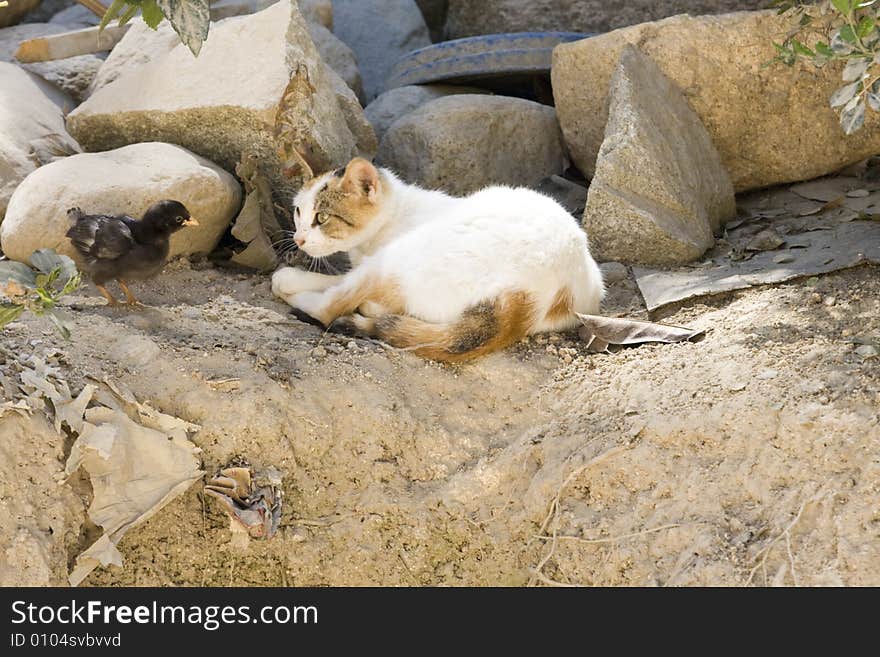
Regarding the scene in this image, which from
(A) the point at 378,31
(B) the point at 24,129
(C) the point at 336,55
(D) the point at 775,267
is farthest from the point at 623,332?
(A) the point at 378,31

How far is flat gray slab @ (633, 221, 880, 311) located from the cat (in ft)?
1.16

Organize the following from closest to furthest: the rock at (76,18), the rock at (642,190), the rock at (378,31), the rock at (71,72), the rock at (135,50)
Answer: the rock at (642,190) → the rock at (135,50) → the rock at (71,72) → the rock at (76,18) → the rock at (378,31)

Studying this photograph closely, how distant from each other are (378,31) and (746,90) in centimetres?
317

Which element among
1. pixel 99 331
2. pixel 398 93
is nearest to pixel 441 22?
pixel 398 93

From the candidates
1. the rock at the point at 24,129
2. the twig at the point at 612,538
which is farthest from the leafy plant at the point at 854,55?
the rock at the point at 24,129

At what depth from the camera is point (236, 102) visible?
4.77 metres

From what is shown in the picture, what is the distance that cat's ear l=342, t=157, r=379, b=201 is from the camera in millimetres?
4434

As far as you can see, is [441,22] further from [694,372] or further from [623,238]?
[694,372]

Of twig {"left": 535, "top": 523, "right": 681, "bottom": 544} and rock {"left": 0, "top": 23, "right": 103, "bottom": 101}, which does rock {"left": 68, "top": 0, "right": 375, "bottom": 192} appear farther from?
twig {"left": 535, "top": 523, "right": 681, "bottom": 544}

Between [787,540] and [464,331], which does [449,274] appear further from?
[787,540]

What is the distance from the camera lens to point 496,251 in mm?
3947

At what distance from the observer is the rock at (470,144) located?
5605 mm

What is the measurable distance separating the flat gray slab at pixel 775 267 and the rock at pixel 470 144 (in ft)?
4.26

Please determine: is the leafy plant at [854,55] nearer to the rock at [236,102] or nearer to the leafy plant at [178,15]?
the leafy plant at [178,15]
